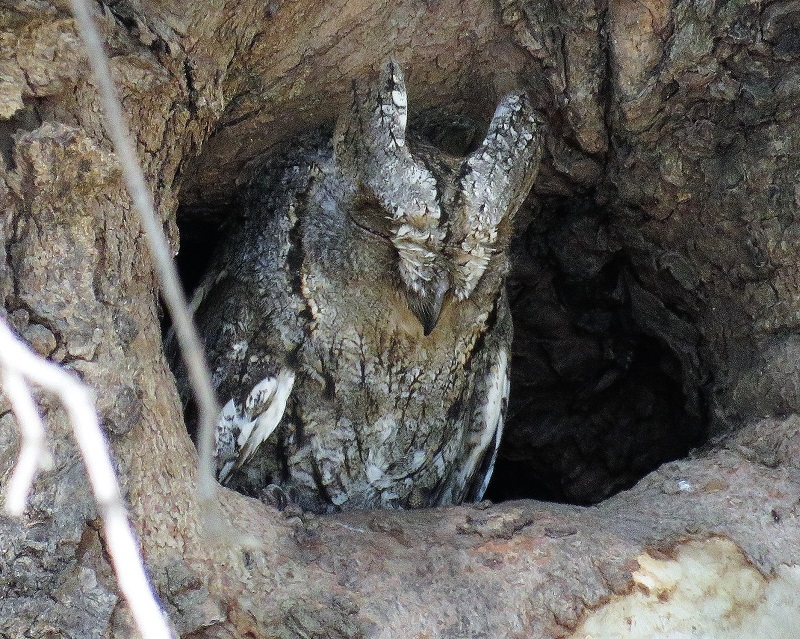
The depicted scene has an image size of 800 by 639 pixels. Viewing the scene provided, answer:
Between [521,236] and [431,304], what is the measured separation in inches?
40.5

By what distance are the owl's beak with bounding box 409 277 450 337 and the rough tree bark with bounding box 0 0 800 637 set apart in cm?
51

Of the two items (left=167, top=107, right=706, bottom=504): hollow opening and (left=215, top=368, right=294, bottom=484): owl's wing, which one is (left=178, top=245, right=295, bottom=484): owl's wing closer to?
(left=215, top=368, right=294, bottom=484): owl's wing

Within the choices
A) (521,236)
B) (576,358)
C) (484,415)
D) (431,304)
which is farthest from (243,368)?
(576,358)

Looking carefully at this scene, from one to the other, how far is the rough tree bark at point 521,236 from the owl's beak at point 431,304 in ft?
1.68

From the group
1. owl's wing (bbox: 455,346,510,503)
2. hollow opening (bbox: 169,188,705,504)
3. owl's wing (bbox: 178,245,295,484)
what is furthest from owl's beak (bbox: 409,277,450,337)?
hollow opening (bbox: 169,188,705,504)

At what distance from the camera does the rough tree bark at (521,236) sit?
175cm

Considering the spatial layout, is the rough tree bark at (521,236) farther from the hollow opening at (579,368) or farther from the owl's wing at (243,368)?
the owl's wing at (243,368)

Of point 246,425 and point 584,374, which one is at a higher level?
point 246,425

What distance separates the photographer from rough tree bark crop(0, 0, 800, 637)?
1745 mm

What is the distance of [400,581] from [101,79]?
50.1 inches

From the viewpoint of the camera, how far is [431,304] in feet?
7.93

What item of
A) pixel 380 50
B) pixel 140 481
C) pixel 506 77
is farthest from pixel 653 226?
pixel 140 481

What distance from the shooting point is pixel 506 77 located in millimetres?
2830

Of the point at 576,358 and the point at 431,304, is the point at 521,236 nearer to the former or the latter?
the point at 576,358
